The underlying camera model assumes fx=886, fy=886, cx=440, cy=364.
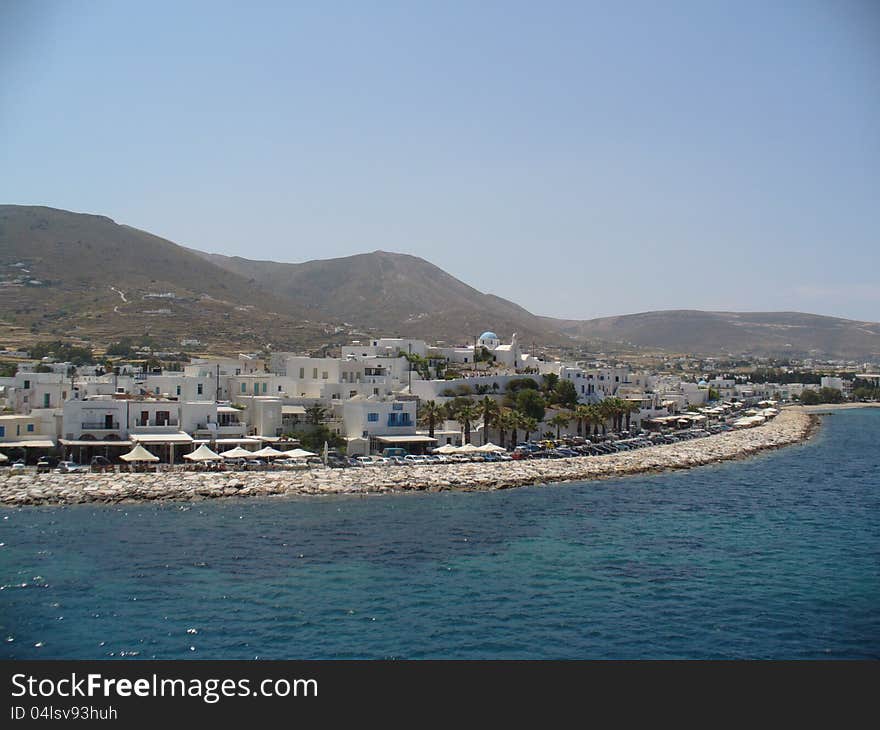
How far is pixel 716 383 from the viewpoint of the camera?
4626 inches

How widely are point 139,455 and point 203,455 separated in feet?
8.81

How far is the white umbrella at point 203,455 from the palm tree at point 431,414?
1191cm

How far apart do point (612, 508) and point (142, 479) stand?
18808mm

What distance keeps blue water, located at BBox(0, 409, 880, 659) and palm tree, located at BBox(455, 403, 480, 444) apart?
11.5 meters

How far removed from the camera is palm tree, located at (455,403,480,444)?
48500mm

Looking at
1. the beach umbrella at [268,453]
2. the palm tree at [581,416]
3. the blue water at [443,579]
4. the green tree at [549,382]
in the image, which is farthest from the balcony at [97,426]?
the green tree at [549,382]

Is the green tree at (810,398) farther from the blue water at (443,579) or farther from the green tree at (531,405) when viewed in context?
the blue water at (443,579)

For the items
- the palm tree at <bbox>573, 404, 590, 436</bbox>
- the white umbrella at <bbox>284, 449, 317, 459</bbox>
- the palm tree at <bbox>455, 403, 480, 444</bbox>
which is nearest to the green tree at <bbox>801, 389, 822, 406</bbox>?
the palm tree at <bbox>573, 404, 590, 436</bbox>

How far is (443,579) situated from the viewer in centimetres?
2347

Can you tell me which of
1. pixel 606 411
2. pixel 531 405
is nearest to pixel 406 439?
pixel 531 405

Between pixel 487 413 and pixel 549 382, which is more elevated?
pixel 549 382

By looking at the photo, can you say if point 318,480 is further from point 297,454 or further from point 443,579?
point 443,579
